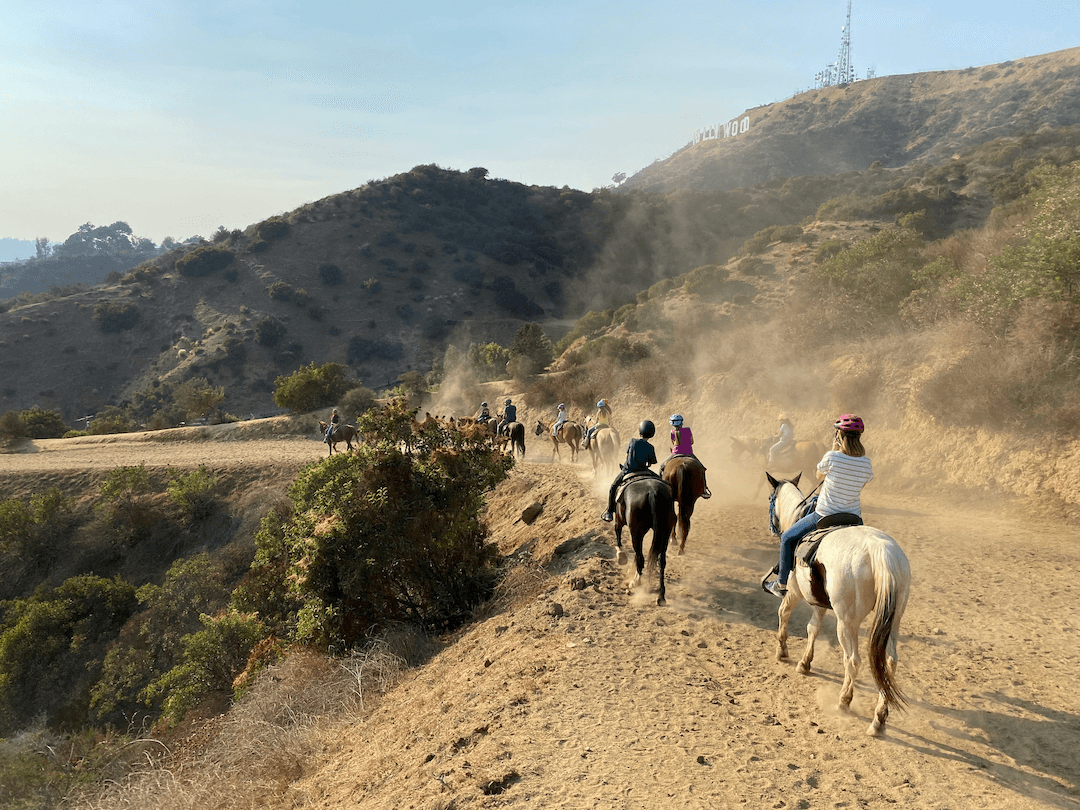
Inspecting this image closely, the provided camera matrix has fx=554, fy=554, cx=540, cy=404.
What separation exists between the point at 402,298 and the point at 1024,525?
2962 inches

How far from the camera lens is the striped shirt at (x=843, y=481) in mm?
6391

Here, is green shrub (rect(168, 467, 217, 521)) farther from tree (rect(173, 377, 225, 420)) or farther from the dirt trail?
the dirt trail

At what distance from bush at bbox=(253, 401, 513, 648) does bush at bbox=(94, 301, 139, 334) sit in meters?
74.8

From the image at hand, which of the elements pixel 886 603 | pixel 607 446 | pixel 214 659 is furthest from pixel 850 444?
pixel 214 659

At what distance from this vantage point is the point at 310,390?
3919 centimetres

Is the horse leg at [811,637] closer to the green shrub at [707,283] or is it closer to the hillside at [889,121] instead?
the green shrub at [707,283]

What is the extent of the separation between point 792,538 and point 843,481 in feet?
3.17

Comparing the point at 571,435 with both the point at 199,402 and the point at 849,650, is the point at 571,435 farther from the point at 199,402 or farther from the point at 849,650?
the point at 199,402

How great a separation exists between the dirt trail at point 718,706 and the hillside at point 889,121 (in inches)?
3580

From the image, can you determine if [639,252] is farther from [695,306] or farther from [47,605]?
[47,605]

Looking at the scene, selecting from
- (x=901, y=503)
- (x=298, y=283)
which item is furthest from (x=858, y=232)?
(x=298, y=283)

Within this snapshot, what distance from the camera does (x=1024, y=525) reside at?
13.0 metres

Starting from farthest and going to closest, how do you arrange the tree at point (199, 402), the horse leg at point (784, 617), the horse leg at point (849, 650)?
1. the tree at point (199, 402)
2. the horse leg at point (784, 617)
3. the horse leg at point (849, 650)

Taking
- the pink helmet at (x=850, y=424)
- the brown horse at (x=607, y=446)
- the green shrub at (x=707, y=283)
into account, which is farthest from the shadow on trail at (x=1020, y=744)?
the green shrub at (x=707, y=283)
